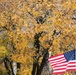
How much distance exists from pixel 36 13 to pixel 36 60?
3078 millimetres

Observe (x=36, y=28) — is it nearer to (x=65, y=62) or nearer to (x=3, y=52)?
(x=3, y=52)

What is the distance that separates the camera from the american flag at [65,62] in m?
11.2

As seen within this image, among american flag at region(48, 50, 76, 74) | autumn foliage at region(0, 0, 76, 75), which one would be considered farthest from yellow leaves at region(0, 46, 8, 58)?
american flag at region(48, 50, 76, 74)

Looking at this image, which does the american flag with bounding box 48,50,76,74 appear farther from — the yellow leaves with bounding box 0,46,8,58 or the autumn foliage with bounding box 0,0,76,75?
the yellow leaves with bounding box 0,46,8,58

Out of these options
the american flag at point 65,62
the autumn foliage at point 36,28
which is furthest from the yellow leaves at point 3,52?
the american flag at point 65,62

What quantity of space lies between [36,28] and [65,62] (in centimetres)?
374

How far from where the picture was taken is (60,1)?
1518cm

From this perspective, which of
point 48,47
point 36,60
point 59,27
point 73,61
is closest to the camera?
point 73,61

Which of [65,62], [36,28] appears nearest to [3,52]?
[36,28]

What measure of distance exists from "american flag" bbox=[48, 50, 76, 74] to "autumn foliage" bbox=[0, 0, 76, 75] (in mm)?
2582

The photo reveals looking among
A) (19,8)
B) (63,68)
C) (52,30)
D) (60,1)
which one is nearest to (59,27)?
(52,30)

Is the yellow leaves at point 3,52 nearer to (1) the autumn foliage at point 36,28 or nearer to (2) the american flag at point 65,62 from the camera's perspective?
(1) the autumn foliage at point 36,28

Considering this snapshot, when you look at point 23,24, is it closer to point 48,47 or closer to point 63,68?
point 48,47

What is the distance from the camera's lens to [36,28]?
49.7 feet
